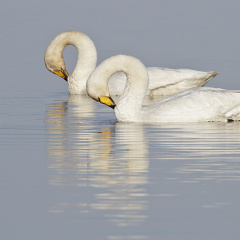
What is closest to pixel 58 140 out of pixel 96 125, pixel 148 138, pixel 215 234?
pixel 148 138

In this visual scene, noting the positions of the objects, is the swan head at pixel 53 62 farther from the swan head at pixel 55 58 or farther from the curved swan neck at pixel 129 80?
the curved swan neck at pixel 129 80

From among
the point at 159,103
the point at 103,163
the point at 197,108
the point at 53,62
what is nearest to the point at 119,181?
the point at 103,163

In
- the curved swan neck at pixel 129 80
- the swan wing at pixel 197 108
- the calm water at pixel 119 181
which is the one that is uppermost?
the curved swan neck at pixel 129 80

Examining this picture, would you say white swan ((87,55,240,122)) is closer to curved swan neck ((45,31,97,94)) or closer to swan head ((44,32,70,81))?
curved swan neck ((45,31,97,94))

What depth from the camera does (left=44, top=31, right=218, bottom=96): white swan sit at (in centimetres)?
2612

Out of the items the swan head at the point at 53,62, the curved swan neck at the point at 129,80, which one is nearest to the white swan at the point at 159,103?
the curved swan neck at the point at 129,80

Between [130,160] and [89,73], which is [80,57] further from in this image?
[130,160]

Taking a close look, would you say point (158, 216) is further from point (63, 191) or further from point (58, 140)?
point (58, 140)

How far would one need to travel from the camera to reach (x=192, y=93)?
18.5m

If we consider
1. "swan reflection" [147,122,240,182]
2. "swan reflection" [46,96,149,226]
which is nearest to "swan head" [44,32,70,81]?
"swan reflection" [46,96,149,226]

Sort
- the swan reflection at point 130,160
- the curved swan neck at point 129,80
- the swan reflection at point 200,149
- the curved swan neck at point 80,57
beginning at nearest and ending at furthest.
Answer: the swan reflection at point 130,160 < the swan reflection at point 200,149 < the curved swan neck at point 129,80 < the curved swan neck at point 80,57

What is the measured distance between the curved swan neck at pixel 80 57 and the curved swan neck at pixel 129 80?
28.6 ft

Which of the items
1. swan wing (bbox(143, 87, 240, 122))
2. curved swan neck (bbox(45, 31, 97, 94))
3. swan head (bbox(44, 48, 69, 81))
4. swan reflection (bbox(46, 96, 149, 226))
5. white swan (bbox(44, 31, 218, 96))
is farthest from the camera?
swan head (bbox(44, 48, 69, 81))

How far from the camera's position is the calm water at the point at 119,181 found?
32.6 ft
